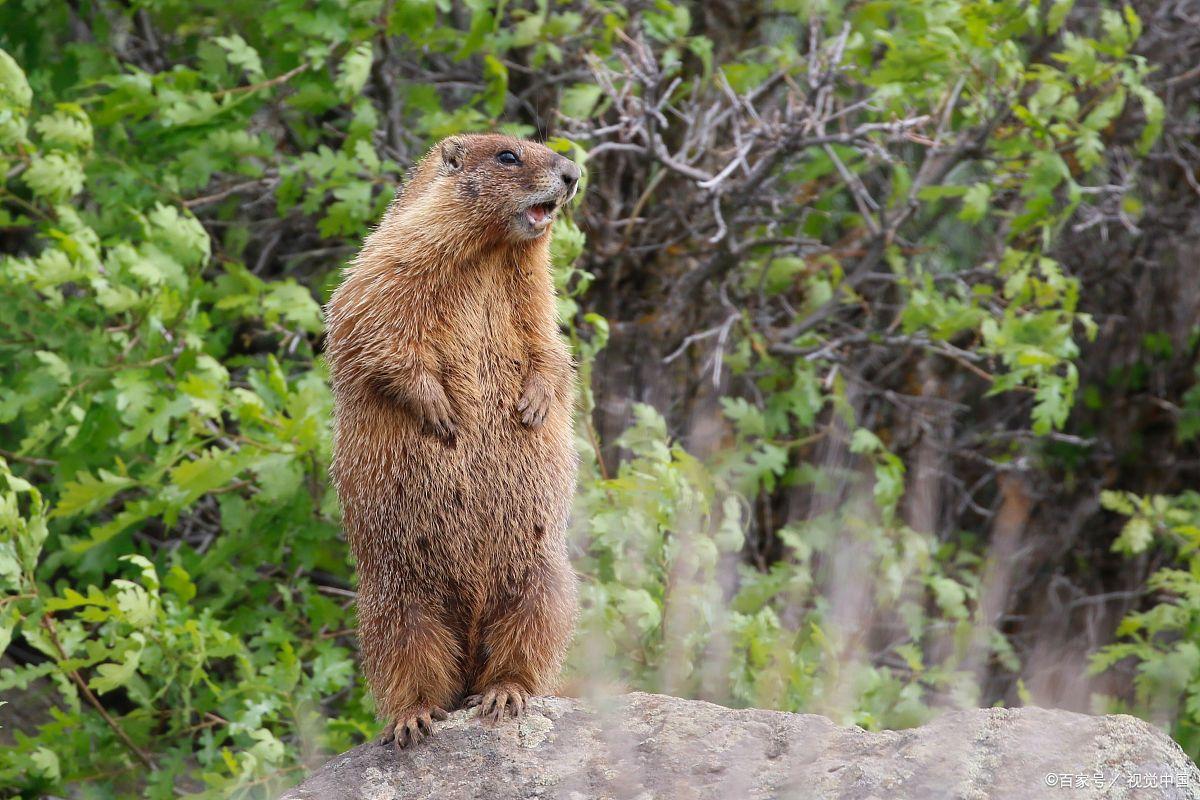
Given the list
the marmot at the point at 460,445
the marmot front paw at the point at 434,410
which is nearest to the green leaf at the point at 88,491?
the marmot at the point at 460,445

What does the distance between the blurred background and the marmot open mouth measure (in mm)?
839

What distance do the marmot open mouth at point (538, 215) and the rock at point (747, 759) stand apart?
5.56ft

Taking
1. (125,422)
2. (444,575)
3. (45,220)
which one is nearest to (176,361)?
(125,422)

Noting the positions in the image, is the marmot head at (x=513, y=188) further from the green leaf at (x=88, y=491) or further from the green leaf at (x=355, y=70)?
the green leaf at (x=88, y=491)

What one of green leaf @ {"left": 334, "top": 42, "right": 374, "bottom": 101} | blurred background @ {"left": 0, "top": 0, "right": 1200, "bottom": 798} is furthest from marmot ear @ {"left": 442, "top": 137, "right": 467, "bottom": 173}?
green leaf @ {"left": 334, "top": 42, "right": 374, "bottom": 101}

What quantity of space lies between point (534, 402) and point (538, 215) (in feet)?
2.30

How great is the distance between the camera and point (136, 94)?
6.47 meters

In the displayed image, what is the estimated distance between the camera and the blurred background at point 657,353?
18.3 feet

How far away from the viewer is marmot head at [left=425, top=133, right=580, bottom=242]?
4762 millimetres

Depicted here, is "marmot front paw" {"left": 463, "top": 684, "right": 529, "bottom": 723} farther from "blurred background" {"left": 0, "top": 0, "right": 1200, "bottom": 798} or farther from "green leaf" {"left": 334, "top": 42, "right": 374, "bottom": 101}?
"green leaf" {"left": 334, "top": 42, "right": 374, "bottom": 101}

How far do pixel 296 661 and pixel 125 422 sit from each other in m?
1.34

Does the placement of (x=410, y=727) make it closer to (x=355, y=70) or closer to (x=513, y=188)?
(x=513, y=188)

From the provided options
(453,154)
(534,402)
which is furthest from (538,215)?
(534,402)

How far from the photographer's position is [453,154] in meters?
5.02
